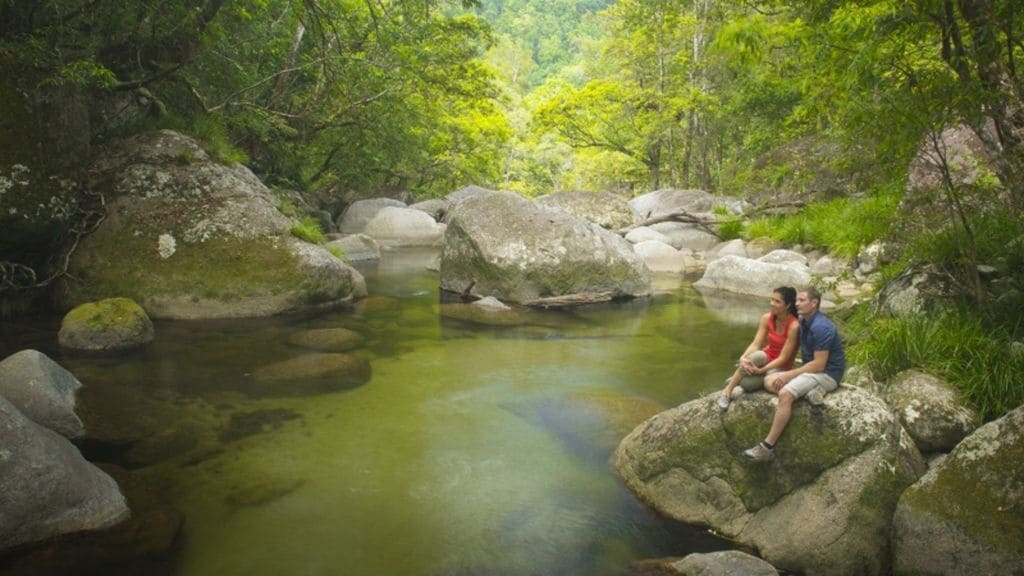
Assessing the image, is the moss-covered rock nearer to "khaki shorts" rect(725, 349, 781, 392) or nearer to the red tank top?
"khaki shorts" rect(725, 349, 781, 392)

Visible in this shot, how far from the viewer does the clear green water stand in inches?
186

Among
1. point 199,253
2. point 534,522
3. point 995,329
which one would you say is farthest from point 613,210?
point 534,522

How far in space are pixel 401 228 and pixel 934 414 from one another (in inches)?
802

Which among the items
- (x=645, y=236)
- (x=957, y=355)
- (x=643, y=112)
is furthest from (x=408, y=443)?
(x=643, y=112)

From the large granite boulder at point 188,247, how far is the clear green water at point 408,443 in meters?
0.64

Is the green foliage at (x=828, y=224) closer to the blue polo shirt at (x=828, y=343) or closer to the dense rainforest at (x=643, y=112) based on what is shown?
the dense rainforest at (x=643, y=112)

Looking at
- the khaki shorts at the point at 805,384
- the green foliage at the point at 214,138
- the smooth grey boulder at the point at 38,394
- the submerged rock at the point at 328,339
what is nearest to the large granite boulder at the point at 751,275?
the submerged rock at the point at 328,339

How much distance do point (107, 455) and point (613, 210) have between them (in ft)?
70.5

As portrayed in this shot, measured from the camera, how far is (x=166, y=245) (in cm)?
1076

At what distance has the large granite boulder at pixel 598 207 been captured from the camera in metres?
24.9

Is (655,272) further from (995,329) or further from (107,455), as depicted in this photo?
(107,455)

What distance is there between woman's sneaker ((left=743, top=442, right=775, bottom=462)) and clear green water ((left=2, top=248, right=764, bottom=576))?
0.72 meters

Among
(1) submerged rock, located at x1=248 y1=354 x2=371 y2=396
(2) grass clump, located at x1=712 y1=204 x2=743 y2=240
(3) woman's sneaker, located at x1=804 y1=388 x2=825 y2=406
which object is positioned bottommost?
(1) submerged rock, located at x1=248 y1=354 x2=371 y2=396

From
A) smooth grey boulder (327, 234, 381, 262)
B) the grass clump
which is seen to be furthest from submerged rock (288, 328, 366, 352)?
the grass clump
